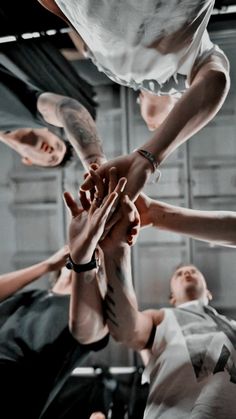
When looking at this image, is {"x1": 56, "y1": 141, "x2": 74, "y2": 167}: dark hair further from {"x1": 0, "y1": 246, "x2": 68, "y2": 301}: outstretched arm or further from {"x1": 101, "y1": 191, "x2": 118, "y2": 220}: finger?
{"x1": 101, "y1": 191, "x2": 118, "y2": 220}: finger

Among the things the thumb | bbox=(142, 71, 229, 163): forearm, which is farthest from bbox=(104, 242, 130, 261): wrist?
bbox=(142, 71, 229, 163): forearm

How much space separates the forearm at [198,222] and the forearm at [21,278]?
43 centimetres

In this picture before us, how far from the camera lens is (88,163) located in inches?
49.6

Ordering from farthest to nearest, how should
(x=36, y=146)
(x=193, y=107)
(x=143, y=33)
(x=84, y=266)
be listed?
(x=36, y=146) < (x=84, y=266) < (x=193, y=107) < (x=143, y=33)

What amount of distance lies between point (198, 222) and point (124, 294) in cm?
25

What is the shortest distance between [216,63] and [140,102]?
39cm

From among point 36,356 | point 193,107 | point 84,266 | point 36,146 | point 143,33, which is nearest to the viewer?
point 143,33

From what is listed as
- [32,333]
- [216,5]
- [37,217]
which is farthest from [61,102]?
[32,333]

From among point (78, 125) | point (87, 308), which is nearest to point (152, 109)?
point (78, 125)

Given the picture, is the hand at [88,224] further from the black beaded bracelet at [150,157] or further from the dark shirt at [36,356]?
the dark shirt at [36,356]

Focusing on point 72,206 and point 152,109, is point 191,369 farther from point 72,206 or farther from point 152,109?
point 152,109

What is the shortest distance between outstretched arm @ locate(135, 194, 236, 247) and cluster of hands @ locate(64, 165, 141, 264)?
0.10 meters

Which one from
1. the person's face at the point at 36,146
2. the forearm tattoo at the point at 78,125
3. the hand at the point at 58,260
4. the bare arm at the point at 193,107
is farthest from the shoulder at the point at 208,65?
→ the hand at the point at 58,260

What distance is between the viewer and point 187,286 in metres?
1.30
